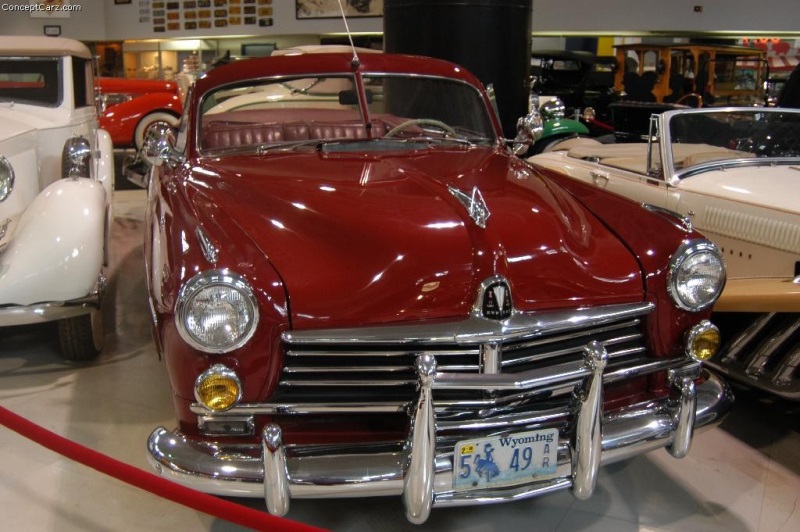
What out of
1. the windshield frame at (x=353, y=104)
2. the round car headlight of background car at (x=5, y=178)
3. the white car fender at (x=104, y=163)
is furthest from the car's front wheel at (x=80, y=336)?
the white car fender at (x=104, y=163)

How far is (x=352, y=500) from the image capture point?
2.91 m

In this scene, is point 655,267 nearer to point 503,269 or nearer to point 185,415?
point 503,269

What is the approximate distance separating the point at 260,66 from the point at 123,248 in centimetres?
318

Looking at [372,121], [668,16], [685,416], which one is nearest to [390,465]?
[685,416]

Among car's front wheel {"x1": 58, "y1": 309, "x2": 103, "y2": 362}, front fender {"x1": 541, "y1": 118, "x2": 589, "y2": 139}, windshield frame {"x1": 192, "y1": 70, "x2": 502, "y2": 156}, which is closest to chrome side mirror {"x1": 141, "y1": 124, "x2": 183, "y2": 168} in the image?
windshield frame {"x1": 192, "y1": 70, "x2": 502, "y2": 156}

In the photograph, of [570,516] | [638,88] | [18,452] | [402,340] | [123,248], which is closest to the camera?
[402,340]

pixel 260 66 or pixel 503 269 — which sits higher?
pixel 260 66

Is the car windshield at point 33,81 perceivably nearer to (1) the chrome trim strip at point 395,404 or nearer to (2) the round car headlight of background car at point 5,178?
(2) the round car headlight of background car at point 5,178

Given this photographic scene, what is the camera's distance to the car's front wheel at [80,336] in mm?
4082

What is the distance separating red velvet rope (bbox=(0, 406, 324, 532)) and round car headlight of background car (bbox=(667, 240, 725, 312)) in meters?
1.42

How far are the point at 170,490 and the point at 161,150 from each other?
5.73ft

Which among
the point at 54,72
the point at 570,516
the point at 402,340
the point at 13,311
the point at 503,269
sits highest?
the point at 54,72

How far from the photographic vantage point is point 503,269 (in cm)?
248

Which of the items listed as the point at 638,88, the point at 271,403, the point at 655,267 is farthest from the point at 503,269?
the point at 638,88
